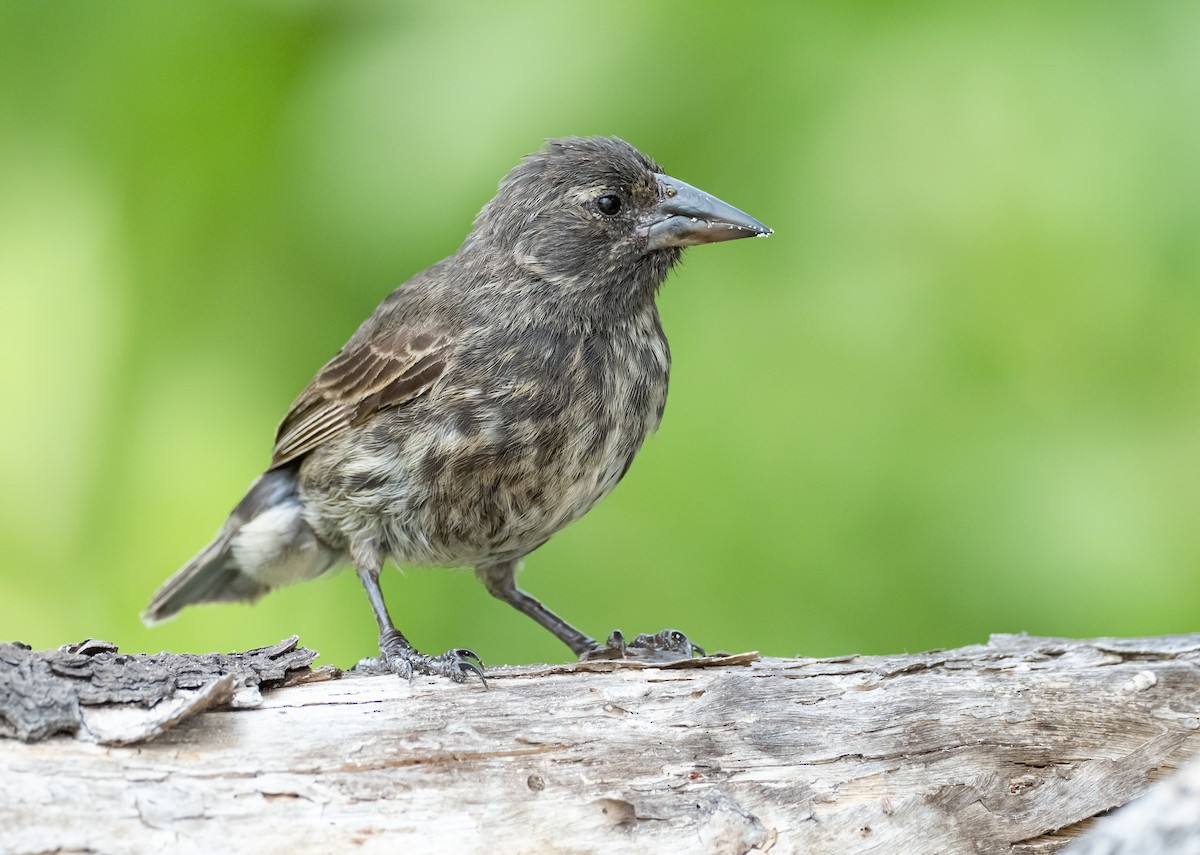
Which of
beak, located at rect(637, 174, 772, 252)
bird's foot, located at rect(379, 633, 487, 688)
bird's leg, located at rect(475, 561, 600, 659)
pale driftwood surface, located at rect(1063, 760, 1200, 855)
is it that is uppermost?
beak, located at rect(637, 174, 772, 252)

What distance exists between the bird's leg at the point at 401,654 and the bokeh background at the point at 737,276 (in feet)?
0.52

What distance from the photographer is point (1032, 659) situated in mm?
3506

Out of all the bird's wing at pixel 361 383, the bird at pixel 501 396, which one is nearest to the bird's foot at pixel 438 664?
the bird at pixel 501 396

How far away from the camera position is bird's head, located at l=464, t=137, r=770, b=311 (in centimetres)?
414

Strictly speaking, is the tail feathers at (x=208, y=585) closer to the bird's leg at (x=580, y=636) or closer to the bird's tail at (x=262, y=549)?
the bird's tail at (x=262, y=549)

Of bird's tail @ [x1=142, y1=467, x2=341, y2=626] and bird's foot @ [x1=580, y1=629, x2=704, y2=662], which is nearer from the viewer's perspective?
bird's foot @ [x1=580, y1=629, x2=704, y2=662]

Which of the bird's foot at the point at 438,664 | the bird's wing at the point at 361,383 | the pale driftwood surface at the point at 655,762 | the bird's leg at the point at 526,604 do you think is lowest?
the pale driftwood surface at the point at 655,762

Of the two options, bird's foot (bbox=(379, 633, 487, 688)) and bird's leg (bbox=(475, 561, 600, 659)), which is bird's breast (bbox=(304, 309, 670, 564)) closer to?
bird's leg (bbox=(475, 561, 600, 659))

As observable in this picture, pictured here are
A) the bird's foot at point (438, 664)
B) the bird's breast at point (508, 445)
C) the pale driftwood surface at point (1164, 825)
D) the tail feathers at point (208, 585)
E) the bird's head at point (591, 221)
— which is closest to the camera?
the pale driftwood surface at point (1164, 825)

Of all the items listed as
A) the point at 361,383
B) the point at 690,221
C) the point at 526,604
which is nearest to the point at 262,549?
the point at 361,383

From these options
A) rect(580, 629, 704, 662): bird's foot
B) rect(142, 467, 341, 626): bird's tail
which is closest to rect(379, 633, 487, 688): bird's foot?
rect(580, 629, 704, 662): bird's foot

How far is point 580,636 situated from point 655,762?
4.43 ft

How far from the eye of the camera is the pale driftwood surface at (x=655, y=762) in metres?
2.61

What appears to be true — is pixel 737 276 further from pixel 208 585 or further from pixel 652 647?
pixel 208 585
